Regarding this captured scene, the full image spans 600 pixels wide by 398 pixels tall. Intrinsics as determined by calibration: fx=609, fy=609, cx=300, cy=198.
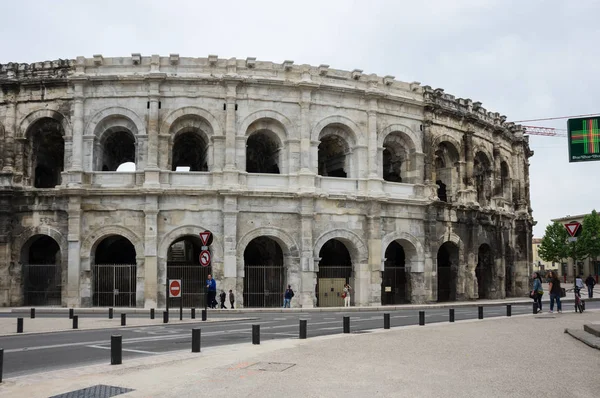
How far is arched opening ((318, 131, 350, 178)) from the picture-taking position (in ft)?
96.1

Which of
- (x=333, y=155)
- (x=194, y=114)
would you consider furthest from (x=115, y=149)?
(x=333, y=155)

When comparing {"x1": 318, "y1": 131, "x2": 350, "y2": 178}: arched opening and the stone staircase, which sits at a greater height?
{"x1": 318, "y1": 131, "x2": 350, "y2": 178}: arched opening

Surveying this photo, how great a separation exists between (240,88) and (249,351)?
17378 millimetres

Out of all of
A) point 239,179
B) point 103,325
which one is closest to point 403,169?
point 239,179

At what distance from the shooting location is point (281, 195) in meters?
26.6

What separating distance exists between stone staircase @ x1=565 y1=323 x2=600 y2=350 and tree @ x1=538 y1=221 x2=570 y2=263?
61.1 meters

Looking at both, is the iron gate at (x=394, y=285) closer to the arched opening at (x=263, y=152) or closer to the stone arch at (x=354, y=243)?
the stone arch at (x=354, y=243)

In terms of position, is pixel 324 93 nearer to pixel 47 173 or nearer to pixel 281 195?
pixel 281 195

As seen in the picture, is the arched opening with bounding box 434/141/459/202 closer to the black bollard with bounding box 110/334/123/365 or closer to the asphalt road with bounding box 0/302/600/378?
the asphalt road with bounding box 0/302/600/378

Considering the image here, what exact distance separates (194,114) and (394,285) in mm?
12897

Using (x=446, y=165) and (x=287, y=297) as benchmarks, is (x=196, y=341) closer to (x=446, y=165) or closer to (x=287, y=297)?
(x=287, y=297)

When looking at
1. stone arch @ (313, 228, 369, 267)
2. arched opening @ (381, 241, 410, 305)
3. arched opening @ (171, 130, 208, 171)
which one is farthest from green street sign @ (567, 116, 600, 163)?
arched opening @ (171, 130, 208, 171)

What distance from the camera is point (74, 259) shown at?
25516 millimetres

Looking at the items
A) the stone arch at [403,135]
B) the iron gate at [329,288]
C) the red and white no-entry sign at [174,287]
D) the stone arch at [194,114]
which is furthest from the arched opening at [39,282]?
the stone arch at [403,135]
